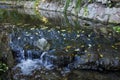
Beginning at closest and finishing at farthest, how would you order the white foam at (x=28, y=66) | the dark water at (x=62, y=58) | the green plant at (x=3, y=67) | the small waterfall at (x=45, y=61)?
the green plant at (x=3, y=67) → the dark water at (x=62, y=58) → the white foam at (x=28, y=66) → the small waterfall at (x=45, y=61)

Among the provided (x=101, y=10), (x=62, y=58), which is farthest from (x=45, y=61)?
(x=101, y=10)

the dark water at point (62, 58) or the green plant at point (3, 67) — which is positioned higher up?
the green plant at point (3, 67)

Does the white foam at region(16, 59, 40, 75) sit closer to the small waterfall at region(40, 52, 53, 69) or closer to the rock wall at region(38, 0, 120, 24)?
the small waterfall at region(40, 52, 53, 69)

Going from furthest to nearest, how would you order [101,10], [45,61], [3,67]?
[101,10] < [45,61] < [3,67]

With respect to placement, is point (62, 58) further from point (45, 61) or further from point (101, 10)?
point (101, 10)

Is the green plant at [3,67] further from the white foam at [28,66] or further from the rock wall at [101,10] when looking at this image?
the rock wall at [101,10]

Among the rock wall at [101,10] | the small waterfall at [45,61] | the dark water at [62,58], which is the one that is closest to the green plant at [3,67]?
the dark water at [62,58]

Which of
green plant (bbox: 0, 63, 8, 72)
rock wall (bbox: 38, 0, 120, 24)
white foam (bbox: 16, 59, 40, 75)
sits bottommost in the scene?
white foam (bbox: 16, 59, 40, 75)

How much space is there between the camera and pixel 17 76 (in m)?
8.30

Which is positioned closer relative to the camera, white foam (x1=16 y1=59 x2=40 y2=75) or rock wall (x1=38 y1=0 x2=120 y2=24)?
white foam (x1=16 y1=59 x2=40 y2=75)

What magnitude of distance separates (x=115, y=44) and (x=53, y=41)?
2.85 metres

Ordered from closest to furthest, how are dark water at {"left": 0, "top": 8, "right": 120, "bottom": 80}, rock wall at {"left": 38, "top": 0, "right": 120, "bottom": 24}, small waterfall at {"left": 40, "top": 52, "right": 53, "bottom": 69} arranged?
1. dark water at {"left": 0, "top": 8, "right": 120, "bottom": 80}
2. small waterfall at {"left": 40, "top": 52, "right": 53, "bottom": 69}
3. rock wall at {"left": 38, "top": 0, "right": 120, "bottom": 24}

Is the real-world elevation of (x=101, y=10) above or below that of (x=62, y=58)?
above

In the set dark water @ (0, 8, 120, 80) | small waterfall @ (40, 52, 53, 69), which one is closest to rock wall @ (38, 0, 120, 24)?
dark water @ (0, 8, 120, 80)
